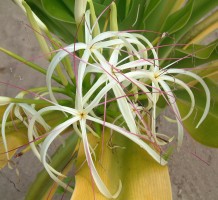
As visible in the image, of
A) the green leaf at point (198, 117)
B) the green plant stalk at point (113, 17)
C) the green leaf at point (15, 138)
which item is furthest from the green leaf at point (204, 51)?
the green leaf at point (15, 138)

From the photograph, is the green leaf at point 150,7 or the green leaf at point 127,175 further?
the green leaf at point 150,7

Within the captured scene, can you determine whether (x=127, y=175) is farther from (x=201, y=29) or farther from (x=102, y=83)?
(x=201, y=29)

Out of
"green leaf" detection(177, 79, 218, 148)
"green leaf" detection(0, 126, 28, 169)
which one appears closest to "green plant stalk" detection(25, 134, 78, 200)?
"green leaf" detection(0, 126, 28, 169)

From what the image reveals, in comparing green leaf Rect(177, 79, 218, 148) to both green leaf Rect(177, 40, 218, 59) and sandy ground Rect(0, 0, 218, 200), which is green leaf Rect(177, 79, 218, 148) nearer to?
green leaf Rect(177, 40, 218, 59)

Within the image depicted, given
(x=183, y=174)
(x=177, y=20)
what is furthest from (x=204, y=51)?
(x=183, y=174)

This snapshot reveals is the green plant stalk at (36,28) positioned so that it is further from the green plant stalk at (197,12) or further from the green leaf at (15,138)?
the green plant stalk at (197,12)

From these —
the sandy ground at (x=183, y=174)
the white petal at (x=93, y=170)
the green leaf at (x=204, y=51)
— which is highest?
the green leaf at (x=204, y=51)
